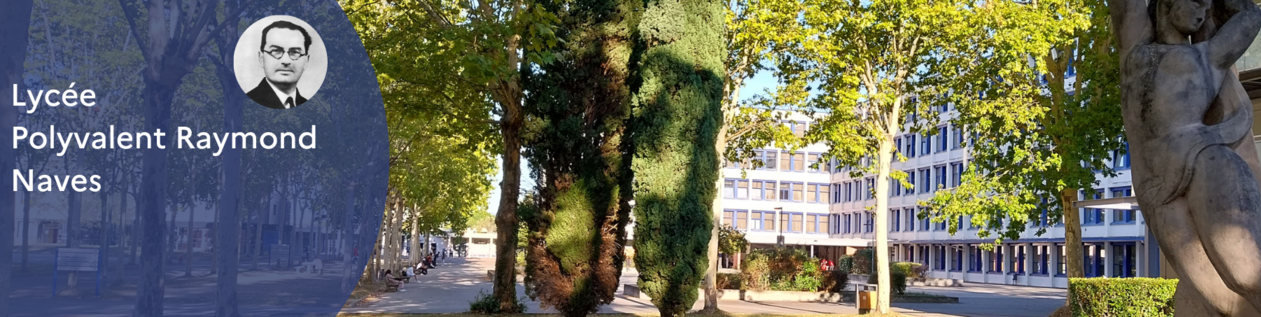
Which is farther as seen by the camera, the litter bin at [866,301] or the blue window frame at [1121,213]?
the blue window frame at [1121,213]

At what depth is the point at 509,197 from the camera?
22.9 meters

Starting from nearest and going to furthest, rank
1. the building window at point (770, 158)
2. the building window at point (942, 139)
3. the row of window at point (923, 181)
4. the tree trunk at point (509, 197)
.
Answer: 1. the tree trunk at point (509, 197)
2. the row of window at point (923, 181)
3. the building window at point (942, 139)
4. the building window at point (770, 158)

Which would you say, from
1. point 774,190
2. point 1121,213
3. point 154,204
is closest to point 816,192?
point 774,190

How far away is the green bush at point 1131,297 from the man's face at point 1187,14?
13.2m

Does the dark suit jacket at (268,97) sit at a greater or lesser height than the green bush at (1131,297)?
greater

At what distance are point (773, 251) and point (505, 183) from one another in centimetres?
1735

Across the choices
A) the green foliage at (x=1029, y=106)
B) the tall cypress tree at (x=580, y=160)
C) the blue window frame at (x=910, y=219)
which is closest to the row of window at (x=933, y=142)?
the blue window frame at (x=910, y=219)

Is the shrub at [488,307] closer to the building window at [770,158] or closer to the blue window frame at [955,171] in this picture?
the blue window frame at [955,171]

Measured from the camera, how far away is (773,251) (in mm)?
38469

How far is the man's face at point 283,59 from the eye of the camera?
11.2 m

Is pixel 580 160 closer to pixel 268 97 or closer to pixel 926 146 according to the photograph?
pixel 268 97

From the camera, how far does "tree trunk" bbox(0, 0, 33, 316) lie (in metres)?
11.4

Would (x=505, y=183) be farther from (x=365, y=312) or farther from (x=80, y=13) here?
(x=80, y=13)

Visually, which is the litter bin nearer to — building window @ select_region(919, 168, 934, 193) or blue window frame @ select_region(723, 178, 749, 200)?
building window @ select_region(919, 168, 934, 193)
